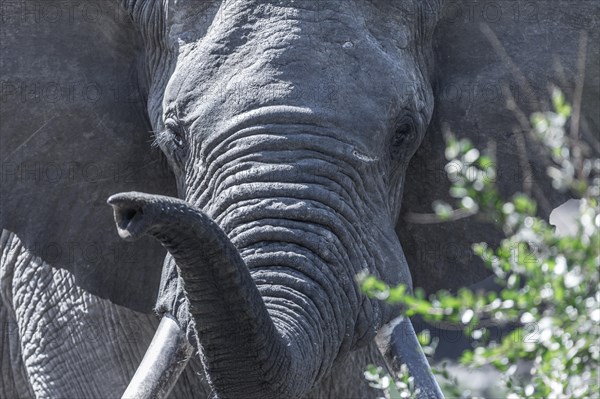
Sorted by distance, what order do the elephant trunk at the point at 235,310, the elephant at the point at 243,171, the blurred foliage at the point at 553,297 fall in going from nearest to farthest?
the blurred foliage at the point at 553,297 < the elephant trunk at the point at 235,310 < the elephant at the point at 243,171

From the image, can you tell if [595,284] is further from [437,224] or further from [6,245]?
[6,245]

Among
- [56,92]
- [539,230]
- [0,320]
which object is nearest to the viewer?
[539,230]

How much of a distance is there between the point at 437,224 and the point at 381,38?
2.83 feet

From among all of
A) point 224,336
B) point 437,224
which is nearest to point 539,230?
point 224,336

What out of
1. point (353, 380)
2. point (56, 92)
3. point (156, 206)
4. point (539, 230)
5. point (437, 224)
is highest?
point (539, 230)

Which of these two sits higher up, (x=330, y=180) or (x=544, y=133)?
(x=544, y=133)

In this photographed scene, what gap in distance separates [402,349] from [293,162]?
22.6 inches

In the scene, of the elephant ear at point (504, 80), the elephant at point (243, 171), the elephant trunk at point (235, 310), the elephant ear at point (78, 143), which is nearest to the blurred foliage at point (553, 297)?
the elephant trunk at point (235, 310)

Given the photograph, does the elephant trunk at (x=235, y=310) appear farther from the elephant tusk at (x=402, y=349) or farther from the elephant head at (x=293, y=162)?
the elephant tusk at (x=402, y=349)

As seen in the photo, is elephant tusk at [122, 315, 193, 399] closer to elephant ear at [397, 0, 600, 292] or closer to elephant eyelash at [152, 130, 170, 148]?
elephant eyelash at [152, 130, 170, 148]

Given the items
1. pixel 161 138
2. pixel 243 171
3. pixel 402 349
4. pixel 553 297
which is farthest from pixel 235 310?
pixel 553 297

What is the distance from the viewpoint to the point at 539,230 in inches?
107

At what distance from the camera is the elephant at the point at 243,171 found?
4156 mm

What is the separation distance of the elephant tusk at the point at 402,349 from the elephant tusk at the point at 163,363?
0.51m
